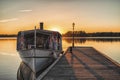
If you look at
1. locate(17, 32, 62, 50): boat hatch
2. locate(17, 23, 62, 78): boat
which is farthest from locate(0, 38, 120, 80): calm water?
locate(17, 23, 62, 78): boat

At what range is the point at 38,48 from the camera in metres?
20.5

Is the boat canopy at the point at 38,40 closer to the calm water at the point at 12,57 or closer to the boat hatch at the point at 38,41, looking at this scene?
the boat hatch at the point at 38,41

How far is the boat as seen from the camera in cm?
2053

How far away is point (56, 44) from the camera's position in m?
24.5

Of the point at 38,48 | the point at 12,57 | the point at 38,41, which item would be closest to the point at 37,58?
the point at 38,48

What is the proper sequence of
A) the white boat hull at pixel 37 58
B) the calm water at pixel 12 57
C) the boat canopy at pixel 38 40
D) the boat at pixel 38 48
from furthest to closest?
the calm water at pixel 12 57
the boat canopy at pixel 38 40
the boat at pixel 38 48
the white boat hull at pixel 37 58

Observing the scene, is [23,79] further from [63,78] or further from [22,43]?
[63,78]

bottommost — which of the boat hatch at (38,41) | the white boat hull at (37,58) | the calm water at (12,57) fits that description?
the calm water at (12,57)

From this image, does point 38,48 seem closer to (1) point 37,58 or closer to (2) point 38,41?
(1) point 37,58

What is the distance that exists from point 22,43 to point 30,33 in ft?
3.98

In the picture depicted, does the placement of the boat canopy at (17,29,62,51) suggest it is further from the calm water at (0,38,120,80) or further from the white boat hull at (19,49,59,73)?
the calm water at (0,38,120,80)

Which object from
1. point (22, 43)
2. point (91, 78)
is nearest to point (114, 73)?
point (91, 78)

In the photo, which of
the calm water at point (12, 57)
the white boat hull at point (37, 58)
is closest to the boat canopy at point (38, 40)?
the white boat hull at point (37, 58)

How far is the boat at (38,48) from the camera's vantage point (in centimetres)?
2053
